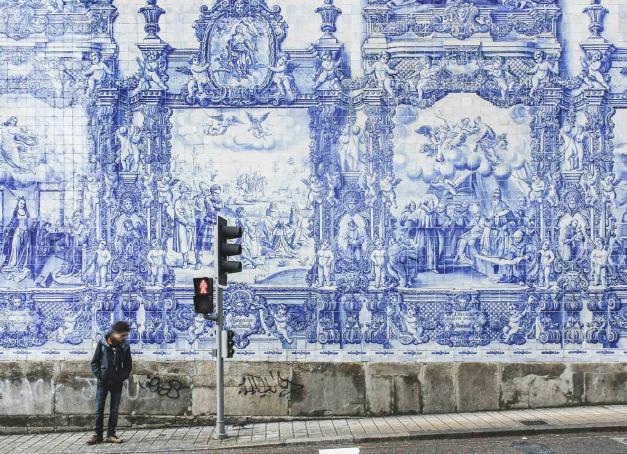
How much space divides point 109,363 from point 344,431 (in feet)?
10.2

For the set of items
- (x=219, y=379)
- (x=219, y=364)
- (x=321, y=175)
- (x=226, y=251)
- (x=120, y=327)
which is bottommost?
(x=219, y=379)

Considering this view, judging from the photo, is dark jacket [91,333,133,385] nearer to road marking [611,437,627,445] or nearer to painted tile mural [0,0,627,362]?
painted tile mural [0,0,627,362]

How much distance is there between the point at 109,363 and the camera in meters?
13.0

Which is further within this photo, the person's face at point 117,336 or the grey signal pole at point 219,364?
the person's face at point 117,336

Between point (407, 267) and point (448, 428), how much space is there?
2.46 metres

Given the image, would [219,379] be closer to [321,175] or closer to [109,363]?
[109,363]

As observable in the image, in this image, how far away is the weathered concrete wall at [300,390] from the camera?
46.2ft

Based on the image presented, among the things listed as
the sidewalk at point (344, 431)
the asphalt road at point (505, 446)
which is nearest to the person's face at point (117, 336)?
the sidewalk at point (344, 431)

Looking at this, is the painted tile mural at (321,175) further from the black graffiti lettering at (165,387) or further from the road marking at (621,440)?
the road marking at (621,440)

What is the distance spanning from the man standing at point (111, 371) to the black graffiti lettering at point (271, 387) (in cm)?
181

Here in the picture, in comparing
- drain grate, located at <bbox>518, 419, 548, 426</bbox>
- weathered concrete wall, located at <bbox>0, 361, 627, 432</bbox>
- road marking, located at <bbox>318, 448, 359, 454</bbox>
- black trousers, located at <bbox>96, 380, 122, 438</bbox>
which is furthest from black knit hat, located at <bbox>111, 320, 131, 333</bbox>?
drain grate, located at <bbox>518, 419, 548, 426</bbox>

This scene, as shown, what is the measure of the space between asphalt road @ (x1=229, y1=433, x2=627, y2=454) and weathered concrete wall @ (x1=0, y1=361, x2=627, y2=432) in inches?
66.5

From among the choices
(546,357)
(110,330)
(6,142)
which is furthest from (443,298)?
(6,142)

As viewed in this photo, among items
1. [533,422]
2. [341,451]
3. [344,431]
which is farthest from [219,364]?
[533,422]
